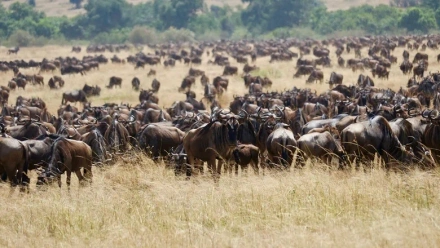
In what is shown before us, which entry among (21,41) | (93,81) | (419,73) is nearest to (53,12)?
(21,41)

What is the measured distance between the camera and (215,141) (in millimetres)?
12328

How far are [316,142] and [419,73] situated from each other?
23.2m

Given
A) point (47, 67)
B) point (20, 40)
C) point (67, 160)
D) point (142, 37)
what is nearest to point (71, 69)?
point (47, 67)

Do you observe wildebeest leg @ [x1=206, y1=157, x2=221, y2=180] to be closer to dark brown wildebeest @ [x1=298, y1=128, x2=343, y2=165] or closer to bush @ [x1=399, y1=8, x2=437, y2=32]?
dark brown wildebeest @ [x1=298, y1=128, x2=343, y2=165]

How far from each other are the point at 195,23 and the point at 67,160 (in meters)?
97.6

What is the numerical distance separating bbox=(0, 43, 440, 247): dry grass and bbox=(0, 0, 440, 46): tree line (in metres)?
83.4

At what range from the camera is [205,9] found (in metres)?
132

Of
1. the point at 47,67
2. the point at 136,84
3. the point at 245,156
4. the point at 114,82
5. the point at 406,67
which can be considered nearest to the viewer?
the point at 245,156

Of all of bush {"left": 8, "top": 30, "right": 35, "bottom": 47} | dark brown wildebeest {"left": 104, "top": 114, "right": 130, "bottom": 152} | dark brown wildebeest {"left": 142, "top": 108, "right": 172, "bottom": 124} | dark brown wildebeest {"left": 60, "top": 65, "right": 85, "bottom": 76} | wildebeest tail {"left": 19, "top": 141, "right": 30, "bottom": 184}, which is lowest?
bush {"left": 8, "top": 30, "right": 35, "bottom": 47}

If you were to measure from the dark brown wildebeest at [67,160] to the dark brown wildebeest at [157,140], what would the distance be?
7.53 feet

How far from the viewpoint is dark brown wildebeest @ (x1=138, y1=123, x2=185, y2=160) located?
14633mm

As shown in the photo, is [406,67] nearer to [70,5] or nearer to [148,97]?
[148,97]

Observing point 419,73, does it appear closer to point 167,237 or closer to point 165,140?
point 165,140

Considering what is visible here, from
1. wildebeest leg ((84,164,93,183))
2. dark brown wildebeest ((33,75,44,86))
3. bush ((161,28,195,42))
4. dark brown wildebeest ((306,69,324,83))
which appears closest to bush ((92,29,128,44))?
bush ((161,28,195,42))
